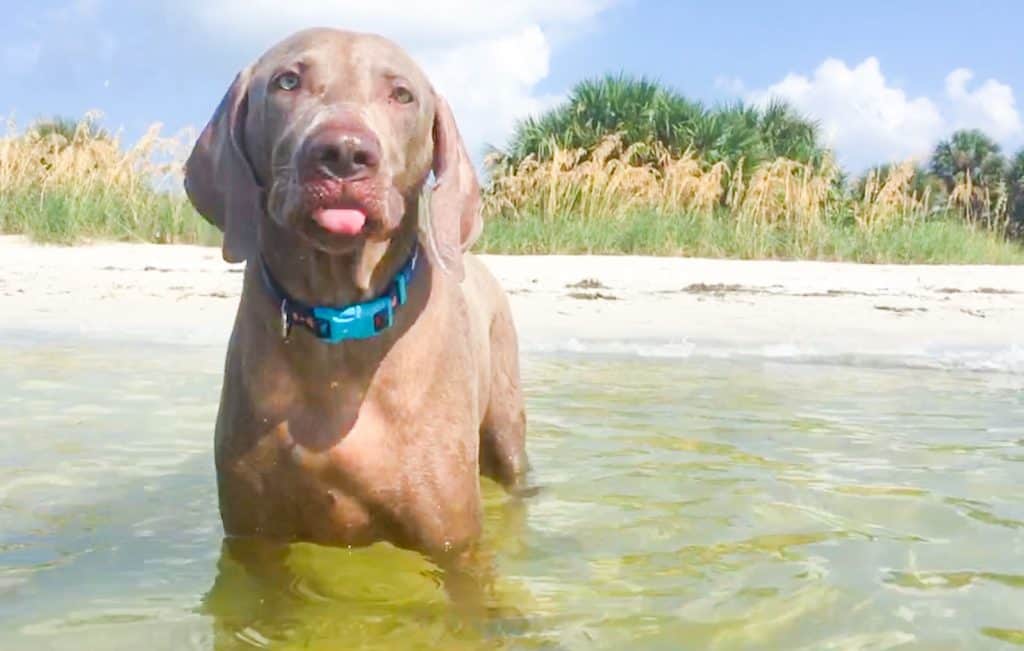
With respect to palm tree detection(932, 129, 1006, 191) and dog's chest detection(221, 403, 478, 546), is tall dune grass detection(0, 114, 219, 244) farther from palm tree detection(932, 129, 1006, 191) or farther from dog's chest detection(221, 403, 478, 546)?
palm tree detection(932, 129, 1006, 191)

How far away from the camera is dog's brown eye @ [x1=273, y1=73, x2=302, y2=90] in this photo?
3080 mm

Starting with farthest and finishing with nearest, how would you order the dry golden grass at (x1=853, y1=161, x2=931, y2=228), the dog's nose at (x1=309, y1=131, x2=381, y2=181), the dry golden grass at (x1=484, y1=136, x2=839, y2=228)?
the dry golden grass at (x1=484, y1=136, x2=839, y2=228), the dry golden grass at (x1=853, y1=161, x2=931, y2=228), the dog's nose at (x1=309, y1=131, x2=381, y2=181)

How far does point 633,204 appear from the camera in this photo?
16531mm

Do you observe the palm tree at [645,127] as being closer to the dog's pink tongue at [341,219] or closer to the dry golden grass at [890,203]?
the dry golden grass at [890,203]

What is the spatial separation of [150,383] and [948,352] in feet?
16.8

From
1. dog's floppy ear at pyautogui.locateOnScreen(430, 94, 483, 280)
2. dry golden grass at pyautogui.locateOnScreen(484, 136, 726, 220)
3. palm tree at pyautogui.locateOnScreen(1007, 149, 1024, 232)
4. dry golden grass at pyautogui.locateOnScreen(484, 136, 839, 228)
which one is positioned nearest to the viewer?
dog's floppy ear at pyautogui.locateOnScreen(430, 94, 483, 280)

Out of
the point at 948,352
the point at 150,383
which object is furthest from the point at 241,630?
the point at 948,352

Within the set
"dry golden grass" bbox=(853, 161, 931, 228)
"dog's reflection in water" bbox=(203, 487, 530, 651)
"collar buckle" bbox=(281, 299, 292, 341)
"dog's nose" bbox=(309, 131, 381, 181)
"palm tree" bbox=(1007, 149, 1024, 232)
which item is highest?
"palm tree" bbox=(1007, 149, 1024, 232)

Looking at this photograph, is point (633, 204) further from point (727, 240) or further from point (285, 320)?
point (285, 320)

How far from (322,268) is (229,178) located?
0.33m

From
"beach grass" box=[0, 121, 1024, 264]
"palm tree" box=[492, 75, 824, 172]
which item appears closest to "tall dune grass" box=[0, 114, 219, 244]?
"beach grass" box=[0, 121, 1024, 264]

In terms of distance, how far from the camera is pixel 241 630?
2930 mm

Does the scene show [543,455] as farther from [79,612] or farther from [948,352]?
[948,352]

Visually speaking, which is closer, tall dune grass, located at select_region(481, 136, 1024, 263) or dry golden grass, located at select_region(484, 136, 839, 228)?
tall dune grass, located at select_region(481, 136, 1024, 263)
